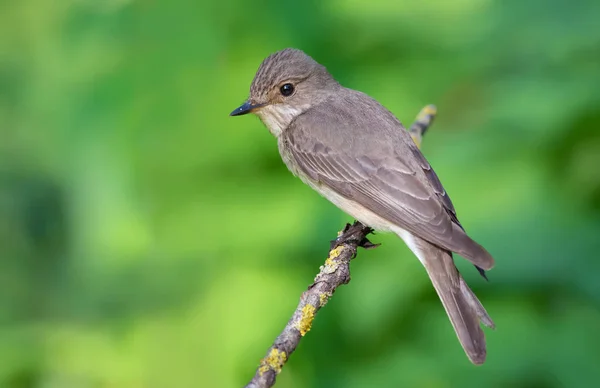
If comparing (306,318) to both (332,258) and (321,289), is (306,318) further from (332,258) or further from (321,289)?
(332,258)

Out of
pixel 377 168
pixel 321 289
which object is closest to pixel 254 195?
pixel 377 168

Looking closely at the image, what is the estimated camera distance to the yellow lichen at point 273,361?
7.59 ft

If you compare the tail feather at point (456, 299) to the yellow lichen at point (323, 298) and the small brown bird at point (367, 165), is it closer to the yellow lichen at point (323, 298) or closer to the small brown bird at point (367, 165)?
the small brown bird at point (367, 165)

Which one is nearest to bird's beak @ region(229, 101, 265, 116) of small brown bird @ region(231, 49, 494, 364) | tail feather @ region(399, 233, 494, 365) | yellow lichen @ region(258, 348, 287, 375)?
small brown bird @ region(231, 49, 494, 364)

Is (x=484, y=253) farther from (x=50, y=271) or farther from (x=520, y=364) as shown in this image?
(x=50, y=271)

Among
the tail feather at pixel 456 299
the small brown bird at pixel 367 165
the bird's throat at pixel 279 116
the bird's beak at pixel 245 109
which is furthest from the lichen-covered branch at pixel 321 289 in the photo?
the bird's beak at pixel 245 109

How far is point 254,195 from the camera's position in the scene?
408 cm

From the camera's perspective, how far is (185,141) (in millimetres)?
4223

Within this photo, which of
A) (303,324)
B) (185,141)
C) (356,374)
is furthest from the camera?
(185,141)

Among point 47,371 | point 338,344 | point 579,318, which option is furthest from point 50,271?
point 579,318

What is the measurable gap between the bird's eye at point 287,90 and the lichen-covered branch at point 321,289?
0.66 metres

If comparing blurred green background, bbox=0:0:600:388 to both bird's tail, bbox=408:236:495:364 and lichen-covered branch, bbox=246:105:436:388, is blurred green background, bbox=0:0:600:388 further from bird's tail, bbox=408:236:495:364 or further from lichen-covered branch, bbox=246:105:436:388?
bird's tail, bbox=408:236:495:364

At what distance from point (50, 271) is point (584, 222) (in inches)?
105

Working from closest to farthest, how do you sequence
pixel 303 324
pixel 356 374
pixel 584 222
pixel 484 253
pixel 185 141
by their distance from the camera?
pixel 303 324
pixel 484 253
pixel 356 374
pixel 584 222
pixel 185 141
